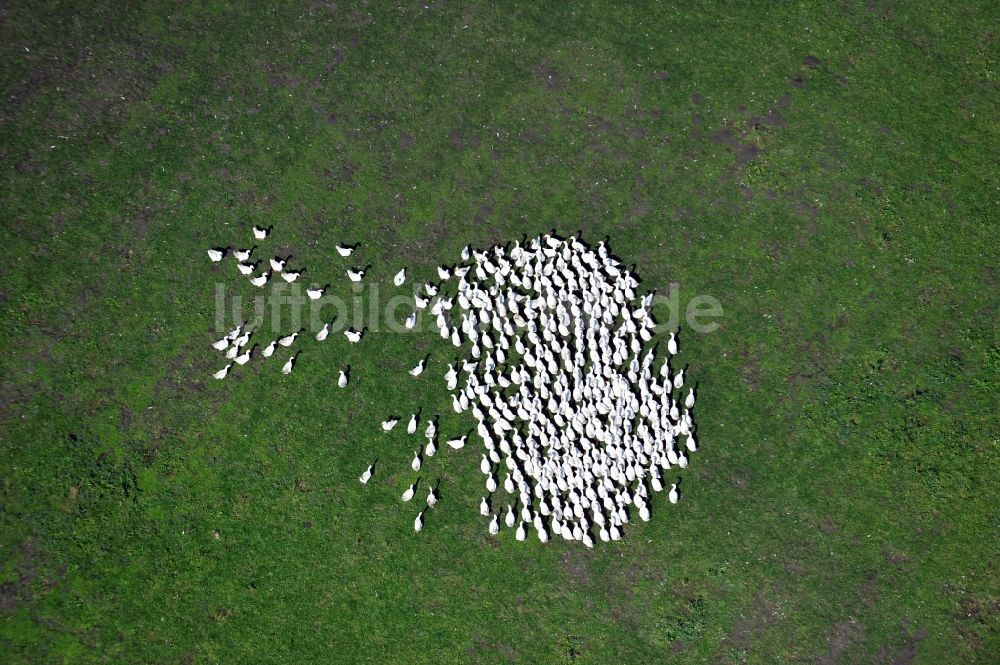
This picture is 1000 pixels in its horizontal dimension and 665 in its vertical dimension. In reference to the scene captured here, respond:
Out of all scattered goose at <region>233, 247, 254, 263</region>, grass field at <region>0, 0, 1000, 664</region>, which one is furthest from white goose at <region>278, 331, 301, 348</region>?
scattered goose at <region>233, 247, 254, 263</region>

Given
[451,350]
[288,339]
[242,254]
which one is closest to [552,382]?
[451,350]

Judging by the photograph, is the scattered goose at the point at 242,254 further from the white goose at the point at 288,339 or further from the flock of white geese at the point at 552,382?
the white goose at the point at 288,339

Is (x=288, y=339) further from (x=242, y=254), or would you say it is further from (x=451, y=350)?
(x=451, y=350)

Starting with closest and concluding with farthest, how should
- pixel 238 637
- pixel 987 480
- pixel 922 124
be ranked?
pixel 238 637
pixel 987 480
pixel 922 124

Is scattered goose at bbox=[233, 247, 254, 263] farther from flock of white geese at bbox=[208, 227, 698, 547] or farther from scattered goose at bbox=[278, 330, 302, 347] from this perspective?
scattered goose at bbox=[278, 330, 302, 347]

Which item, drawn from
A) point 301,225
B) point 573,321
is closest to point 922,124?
point 573,321

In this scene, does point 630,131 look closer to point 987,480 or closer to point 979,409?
point 979,409
